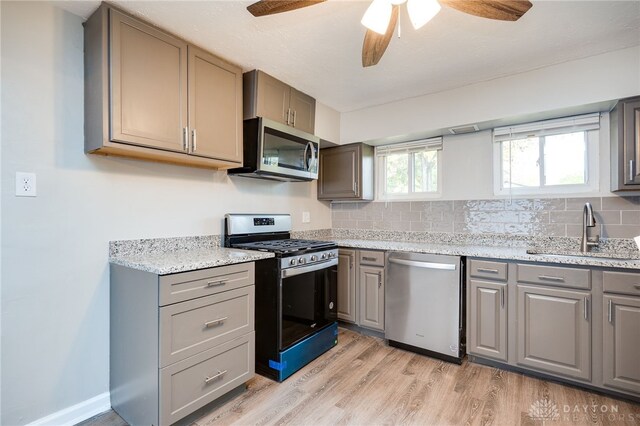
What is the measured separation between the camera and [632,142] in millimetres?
2078

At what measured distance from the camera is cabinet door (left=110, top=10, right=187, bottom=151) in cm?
166

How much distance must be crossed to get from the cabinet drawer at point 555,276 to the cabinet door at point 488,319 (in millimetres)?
167

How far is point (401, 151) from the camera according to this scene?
3.42m

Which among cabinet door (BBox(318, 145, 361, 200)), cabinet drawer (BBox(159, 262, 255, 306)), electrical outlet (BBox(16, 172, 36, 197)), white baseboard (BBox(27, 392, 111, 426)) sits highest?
cabinet door (BBox(318, 145, 361, 200))

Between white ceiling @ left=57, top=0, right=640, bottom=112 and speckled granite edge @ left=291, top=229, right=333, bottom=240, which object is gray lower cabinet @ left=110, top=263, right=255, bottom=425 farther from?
white ceiling @ left=57, top=0, right=640, bottom=112

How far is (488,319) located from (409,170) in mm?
1679

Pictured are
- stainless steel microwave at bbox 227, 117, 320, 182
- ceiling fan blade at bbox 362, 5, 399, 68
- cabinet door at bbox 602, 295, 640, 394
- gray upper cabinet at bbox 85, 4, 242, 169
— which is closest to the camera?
ceiling fan blade at bbox 362, 5, 399, 68

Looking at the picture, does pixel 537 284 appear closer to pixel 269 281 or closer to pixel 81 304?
pixel 269 281

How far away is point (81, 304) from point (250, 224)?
124 cm

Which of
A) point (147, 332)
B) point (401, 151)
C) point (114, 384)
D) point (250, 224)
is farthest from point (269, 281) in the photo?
point (401, 151)

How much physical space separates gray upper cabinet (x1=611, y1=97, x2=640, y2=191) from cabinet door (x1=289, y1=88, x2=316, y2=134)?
2.34 m

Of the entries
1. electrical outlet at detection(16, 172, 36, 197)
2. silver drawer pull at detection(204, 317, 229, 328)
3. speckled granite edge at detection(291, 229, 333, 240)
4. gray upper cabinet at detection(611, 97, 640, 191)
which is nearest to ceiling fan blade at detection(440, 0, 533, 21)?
gray upper cabinet at detection(611, 97, 640, 191)

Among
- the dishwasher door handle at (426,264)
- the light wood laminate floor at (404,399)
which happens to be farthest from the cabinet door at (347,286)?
the light wood laminate floor at (404,399)

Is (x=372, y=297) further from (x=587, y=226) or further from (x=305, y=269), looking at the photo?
(x=587, y=226)
